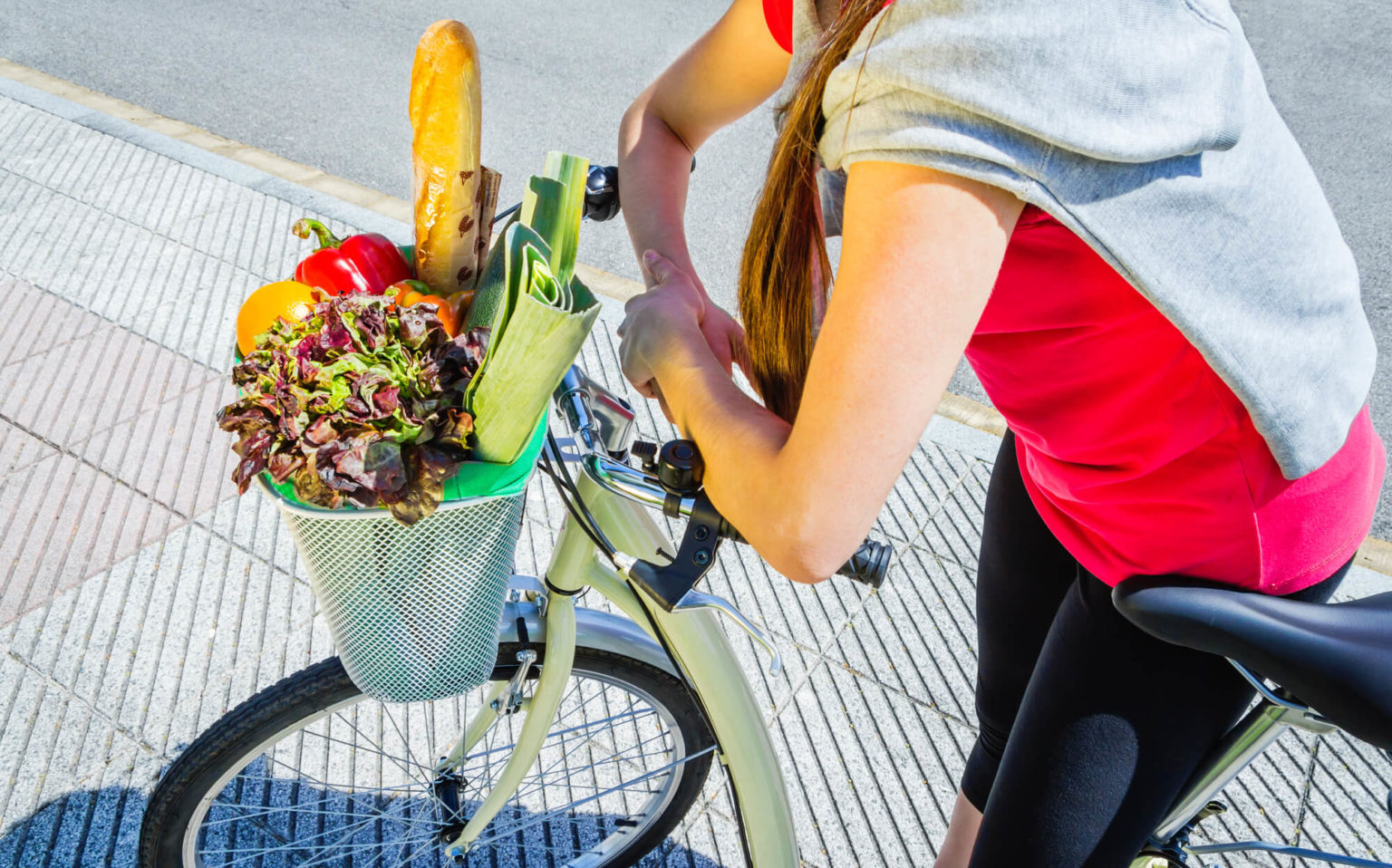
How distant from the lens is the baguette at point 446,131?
43.3 inches

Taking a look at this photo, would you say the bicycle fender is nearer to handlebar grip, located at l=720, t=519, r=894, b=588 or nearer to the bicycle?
the bicycle

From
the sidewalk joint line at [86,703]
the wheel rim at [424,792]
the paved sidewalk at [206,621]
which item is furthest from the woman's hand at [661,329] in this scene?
the sidewalk joint line at [86,703]

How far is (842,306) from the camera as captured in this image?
79 cm

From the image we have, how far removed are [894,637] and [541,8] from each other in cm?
627

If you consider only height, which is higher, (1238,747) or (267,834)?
(1238,747)

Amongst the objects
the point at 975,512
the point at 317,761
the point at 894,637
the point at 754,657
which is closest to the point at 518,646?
the point at 317,761

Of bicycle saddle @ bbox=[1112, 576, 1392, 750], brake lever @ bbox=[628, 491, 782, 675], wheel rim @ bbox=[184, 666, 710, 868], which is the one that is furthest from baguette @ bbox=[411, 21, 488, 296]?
wheel rim @ bbox=[184, 666, 710, 868]

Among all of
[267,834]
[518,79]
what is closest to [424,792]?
[267,834]

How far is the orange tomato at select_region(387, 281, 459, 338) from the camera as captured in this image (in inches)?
42.9

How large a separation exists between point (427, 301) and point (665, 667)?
0.78 meters

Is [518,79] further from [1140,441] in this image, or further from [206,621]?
[1140,441]

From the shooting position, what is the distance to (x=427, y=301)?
1.10m

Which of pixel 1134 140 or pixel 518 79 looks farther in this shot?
pixel 518 79

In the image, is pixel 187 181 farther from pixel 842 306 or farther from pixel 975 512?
pixel 842 306
